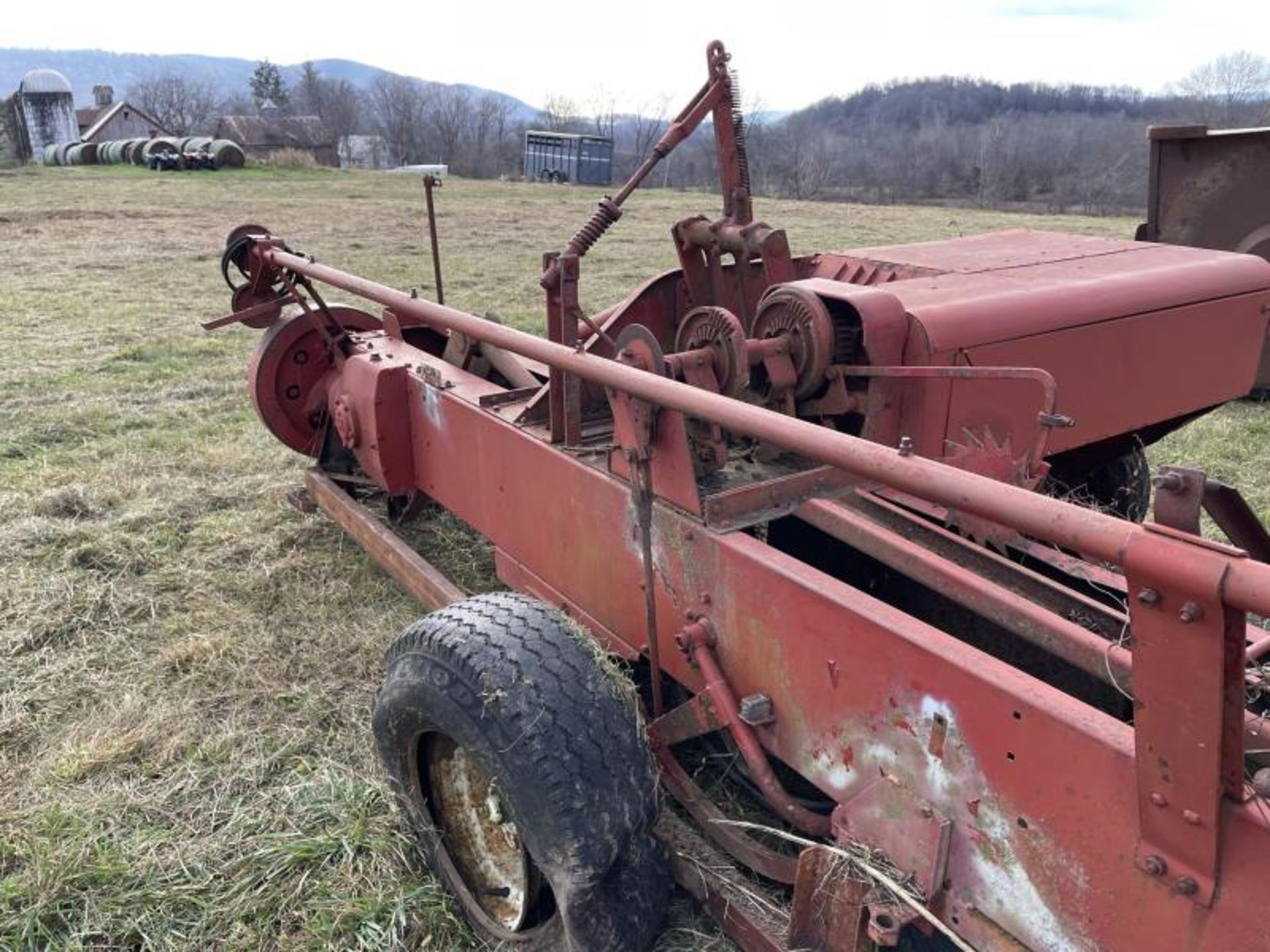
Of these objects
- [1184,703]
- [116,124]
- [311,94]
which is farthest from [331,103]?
[1184,703]

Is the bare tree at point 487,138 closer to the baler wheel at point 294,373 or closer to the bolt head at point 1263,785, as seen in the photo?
the baler wheel at point 294,373

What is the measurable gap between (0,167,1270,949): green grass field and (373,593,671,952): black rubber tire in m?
0.36

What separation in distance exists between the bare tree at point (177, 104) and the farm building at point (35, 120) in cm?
1715

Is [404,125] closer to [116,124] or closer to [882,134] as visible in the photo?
[116,124]

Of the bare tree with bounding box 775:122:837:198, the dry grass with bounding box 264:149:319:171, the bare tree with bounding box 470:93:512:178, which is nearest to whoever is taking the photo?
the dry grass with bounding box 264:149:319:171

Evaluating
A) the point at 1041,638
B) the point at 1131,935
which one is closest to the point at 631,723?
the point at 1041,638

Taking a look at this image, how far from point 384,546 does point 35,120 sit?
49.4 metres

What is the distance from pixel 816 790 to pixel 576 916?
78cm

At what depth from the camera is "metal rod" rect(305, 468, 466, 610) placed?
11.4 feet

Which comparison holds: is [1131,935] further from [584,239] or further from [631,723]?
[584,239]

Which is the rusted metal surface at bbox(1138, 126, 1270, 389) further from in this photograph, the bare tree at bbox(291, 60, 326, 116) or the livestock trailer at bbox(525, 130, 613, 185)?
the bare tree at bbox(291, 60, 326, 116)

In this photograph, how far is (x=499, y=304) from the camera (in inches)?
424

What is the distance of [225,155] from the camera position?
31500 millimetres

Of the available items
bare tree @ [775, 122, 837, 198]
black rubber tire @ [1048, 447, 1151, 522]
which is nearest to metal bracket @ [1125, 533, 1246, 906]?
black rubber tire @ [1048, 447, 1151, 522]
